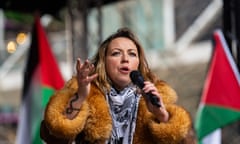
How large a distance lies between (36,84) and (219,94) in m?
1.34

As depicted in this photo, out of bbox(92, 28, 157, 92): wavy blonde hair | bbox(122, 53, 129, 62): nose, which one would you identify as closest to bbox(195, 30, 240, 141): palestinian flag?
bbox(92, 28, 157, 92): wavy blonde hair

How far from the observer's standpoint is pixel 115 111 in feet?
7.05

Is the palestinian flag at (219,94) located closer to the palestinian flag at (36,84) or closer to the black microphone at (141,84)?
the palestinian flag at (36,84)

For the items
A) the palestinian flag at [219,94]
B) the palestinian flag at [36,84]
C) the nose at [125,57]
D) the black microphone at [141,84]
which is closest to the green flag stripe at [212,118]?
the palestinian flag at [219,94]

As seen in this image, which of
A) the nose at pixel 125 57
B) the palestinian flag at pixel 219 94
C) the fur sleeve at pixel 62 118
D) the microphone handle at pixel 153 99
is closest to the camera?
the microphone handle at pixel 153 99

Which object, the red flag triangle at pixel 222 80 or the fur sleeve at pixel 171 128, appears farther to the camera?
the red flag triangle at pixel 222 80

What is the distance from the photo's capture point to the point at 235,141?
4.36 metres

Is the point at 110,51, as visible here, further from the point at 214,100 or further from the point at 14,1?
the point at 14,1

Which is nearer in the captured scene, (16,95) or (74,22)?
(74,22)

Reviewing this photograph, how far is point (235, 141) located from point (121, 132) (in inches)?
94.3

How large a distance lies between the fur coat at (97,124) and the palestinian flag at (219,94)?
→ 149cm

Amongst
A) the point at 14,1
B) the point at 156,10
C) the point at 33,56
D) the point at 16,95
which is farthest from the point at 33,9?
the point at 16,95

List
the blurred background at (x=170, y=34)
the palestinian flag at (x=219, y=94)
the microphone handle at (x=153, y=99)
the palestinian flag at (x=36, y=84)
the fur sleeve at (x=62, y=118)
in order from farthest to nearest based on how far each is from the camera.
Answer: the blurred background at (x=170, y=34) < the palestinian flag at (x=36, y=84) < the palestinian flag at (x=219, y=94) < the fur sleeve at (x=62, y=118) < the microphone handle at (x=153, y=99)

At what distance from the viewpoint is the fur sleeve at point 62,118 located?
2041 millimetres
